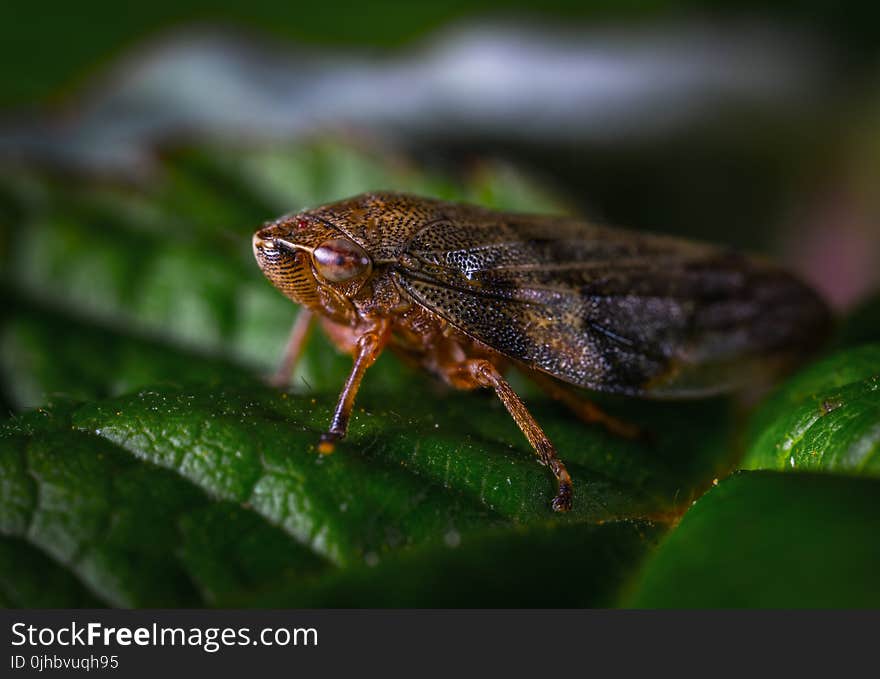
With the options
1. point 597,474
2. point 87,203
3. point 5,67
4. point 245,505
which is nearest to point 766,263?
point 597,474

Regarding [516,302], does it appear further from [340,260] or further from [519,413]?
[340,260]

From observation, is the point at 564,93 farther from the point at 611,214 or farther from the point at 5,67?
the point at 5,67

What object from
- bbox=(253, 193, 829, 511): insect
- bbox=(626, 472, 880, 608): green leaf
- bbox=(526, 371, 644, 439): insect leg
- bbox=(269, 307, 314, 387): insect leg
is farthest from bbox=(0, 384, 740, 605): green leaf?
bbox=(269, 307, 314, 387): insect leg

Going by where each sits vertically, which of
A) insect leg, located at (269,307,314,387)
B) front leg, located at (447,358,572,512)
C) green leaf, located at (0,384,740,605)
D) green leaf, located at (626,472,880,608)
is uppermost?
green leaf, located at (626,472,880,608)

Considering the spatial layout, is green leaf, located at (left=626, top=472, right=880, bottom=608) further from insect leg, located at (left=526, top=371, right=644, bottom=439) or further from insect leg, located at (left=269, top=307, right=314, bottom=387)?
insect leg, located at (left=269, top=307, right=314, bottom=387)

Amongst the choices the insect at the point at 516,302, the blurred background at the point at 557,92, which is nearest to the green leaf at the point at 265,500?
the insect at the point at 516,302

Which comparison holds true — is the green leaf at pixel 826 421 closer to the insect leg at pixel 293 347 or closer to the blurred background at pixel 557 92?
the insect leg at pixel 293 347

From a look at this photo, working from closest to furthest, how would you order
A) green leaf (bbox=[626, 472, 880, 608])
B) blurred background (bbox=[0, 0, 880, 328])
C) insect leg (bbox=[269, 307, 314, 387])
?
green leaf (bbox=[626, 472, 880, 608]) → insect leg (bbox=[269, 307, 314, 387]) → blurred background (bbox=[0, 0, 880, 328])
